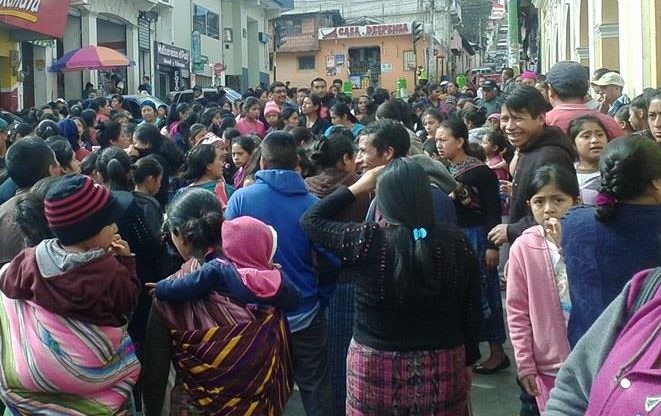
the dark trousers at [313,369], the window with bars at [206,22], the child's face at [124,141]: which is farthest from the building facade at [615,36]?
the window with bars at [206,22]

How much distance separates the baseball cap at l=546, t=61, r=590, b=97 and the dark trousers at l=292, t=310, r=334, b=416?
2.23 metres

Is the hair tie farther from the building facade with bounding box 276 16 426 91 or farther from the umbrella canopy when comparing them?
the building facade with bounding box 276 16 426 91

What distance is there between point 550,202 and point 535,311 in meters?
0.52

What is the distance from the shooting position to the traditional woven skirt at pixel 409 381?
315 cm

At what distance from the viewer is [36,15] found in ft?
61.6

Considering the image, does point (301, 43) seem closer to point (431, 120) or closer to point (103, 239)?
point (431, 120)

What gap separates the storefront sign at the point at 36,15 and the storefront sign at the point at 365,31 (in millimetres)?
30481

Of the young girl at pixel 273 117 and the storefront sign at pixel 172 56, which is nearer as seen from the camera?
the young girl at pixel 273 117

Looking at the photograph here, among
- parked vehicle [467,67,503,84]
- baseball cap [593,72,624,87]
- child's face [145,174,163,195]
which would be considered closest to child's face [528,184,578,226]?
child's face [145,174,163,195]

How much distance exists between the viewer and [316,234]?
3.42 metres

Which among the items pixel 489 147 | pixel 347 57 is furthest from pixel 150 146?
pixel 347 57

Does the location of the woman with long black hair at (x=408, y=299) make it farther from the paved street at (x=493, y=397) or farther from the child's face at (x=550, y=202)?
the paved street at (x=493, y=397)

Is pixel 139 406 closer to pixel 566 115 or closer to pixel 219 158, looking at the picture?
pixel 219 158

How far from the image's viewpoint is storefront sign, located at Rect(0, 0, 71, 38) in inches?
703
